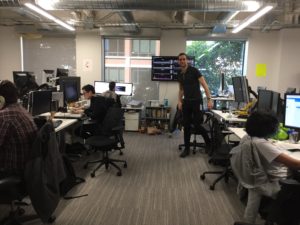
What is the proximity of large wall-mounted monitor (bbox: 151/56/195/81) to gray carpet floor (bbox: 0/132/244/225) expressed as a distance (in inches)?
115

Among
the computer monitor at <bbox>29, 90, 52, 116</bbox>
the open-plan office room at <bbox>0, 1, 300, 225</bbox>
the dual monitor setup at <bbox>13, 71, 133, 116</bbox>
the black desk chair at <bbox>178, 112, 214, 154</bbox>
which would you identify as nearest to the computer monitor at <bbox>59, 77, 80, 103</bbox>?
the dual monitor setup at <bbox>13, 71, 133, 116</bbox>

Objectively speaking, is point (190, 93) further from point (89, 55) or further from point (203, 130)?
point (89, 55)

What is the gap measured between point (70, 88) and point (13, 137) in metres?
2.54

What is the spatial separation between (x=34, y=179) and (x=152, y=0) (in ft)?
10.0

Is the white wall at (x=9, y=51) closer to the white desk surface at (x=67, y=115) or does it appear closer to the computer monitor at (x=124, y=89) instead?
the computer monitor at (x=124, y=89)

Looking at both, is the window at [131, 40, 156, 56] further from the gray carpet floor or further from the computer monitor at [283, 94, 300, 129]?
the computer monitor at [283, 94, 300, 129]

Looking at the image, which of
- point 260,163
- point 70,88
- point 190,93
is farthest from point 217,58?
point 260,163

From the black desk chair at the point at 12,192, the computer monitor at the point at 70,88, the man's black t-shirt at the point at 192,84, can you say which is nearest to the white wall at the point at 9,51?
the computer monitor at the point at 70,88

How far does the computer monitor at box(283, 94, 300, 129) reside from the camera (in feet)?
8.90

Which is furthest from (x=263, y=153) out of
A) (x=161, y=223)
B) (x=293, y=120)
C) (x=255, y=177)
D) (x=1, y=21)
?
(x=1, y=21)

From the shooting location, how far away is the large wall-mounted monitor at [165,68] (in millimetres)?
6953

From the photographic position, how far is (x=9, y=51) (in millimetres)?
7430

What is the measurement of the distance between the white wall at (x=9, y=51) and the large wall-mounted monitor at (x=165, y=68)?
11.9 feet

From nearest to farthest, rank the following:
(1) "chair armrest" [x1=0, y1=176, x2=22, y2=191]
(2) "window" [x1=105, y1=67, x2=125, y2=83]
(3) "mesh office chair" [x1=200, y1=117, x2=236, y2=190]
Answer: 1. (1) "chair armrest" [x1=0, y1=176, x2=22, y2=191]
2. (3) "mesh office chair" [x1=200, y1=117, x2=236, y2=190]
3. (2) "window" [x1=105, y1=67, x2=125, y2=83]
